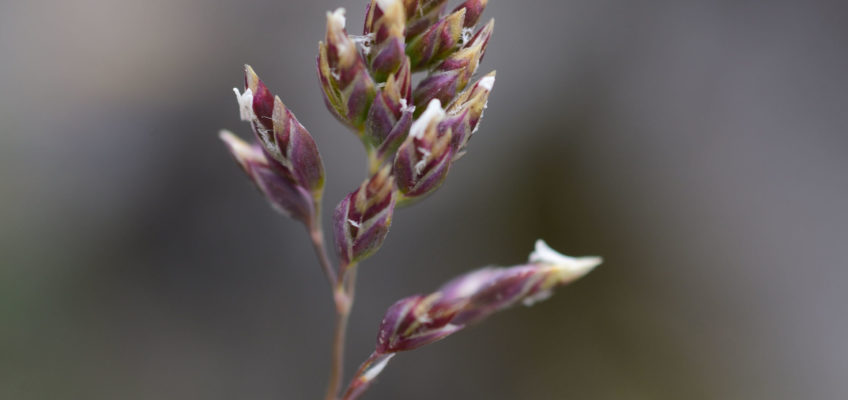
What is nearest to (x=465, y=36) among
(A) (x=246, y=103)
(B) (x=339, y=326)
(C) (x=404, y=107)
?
(C) (x=404, y=107)

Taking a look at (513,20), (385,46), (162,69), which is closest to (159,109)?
(162,69)

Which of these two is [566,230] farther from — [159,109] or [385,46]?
[385,46]

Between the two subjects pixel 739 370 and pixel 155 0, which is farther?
pixel 155 0

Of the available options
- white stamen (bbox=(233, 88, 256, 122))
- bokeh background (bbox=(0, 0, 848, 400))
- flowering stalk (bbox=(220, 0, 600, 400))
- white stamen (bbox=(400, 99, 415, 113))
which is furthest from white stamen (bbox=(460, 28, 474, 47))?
bokeh background (bbox=(0, 0, 848, 400))

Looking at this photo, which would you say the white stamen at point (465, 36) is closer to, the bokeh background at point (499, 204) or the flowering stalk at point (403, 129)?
the flowering stalk at point (403, 129)

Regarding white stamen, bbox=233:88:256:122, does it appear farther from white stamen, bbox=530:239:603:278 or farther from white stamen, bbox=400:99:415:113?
white stamen, bbox=530:239:603:278
